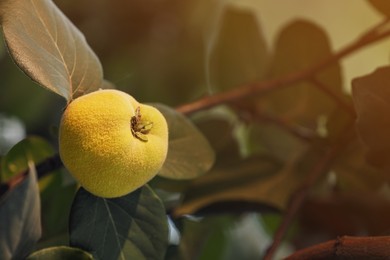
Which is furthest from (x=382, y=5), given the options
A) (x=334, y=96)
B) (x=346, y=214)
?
(x=346, y=214)

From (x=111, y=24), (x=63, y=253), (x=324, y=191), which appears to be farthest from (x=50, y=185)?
(x=111, y=24)

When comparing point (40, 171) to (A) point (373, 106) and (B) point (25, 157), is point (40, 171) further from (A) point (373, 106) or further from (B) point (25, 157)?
(A) point (373, 106)

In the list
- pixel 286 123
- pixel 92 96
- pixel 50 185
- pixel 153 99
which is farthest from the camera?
pixel 153 99

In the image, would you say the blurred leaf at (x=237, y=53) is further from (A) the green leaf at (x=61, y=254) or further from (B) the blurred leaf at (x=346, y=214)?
(A) the green leaf at (x=61, y=254)

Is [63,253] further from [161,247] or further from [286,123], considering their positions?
[286,123]

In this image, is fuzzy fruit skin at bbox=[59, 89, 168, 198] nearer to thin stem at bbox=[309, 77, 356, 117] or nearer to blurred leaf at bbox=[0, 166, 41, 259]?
blurred leaf at bbox=[0, 166, 41, 259]

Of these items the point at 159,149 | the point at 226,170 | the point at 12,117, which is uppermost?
the point at 159,149
